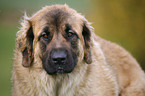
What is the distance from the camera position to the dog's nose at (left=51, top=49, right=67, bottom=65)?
4.14 metres

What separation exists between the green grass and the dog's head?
141 centimetres

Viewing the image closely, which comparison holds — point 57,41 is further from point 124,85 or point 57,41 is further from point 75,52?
A: point 124,85

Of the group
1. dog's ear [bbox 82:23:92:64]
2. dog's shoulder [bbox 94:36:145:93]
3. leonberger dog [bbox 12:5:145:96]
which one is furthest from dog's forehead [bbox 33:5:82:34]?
dog's shoulder [bbox 94:36:145:93]

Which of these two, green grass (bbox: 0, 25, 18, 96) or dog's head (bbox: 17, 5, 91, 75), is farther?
green grass (bbox: 0, 25, 18, 96)

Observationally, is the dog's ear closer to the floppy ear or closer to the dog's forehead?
the dog's forehead

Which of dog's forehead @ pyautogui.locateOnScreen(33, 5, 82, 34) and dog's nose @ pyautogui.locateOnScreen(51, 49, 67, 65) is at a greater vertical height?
dog's forehead @ pyautogui.locateOnScreen(33, 5, 82, 34)

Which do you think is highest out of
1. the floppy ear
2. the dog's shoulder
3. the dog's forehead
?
the dog's forehead

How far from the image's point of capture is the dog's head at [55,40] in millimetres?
4289

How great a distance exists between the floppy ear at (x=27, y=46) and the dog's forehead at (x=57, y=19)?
0.25 meters

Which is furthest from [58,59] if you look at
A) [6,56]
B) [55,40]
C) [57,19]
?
[6,56]

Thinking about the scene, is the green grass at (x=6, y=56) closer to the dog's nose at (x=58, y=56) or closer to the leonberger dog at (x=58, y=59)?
the leonberger dog at (x=58, y=59)

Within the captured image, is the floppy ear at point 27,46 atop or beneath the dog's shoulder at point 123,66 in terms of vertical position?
atop

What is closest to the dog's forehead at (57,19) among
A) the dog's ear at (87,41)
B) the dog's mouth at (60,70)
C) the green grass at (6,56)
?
the dog's ear at (87,41)

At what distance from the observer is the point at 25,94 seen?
4.70 meters
